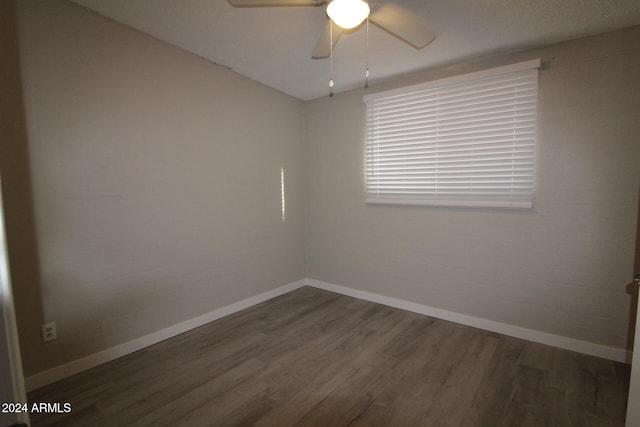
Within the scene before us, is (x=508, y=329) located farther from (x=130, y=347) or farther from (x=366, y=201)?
(x=130, y=347)

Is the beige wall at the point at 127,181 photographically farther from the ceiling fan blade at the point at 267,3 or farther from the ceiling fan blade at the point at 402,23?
the ceiling fan blade at the point at 402,23

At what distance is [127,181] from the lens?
89.2 inches

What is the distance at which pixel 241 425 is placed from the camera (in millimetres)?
1636

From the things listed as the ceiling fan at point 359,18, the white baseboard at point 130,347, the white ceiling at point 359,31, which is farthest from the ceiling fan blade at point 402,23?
the white baseboard at point 130,347

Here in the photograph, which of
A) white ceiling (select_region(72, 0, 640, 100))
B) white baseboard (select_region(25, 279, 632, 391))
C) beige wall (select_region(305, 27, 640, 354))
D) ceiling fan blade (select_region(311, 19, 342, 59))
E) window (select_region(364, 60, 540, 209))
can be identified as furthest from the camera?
window (select_region(364, 60, 540, 209))

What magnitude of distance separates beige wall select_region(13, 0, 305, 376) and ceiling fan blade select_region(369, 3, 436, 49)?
1763 mm

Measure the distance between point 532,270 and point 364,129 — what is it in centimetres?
214

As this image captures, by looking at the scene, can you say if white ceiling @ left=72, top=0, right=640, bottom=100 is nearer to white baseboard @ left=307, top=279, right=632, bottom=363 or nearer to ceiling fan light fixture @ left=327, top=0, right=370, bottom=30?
ceiling fan light fixture @ left=327, top=0, right=370, bottom=30

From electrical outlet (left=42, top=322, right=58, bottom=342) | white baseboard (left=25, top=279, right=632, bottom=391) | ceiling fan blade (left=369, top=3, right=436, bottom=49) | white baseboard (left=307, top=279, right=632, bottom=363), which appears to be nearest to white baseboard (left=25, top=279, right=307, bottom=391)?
white baseboard (left=25, top=279, right=632, bottom=391)

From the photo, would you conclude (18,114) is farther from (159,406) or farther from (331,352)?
(331,352)

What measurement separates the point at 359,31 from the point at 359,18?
86 cm

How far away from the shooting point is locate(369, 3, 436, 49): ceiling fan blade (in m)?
1.60

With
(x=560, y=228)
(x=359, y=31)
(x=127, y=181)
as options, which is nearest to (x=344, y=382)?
(x=560, y=228)

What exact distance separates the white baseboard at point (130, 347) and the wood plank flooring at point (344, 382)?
0.06 meters
